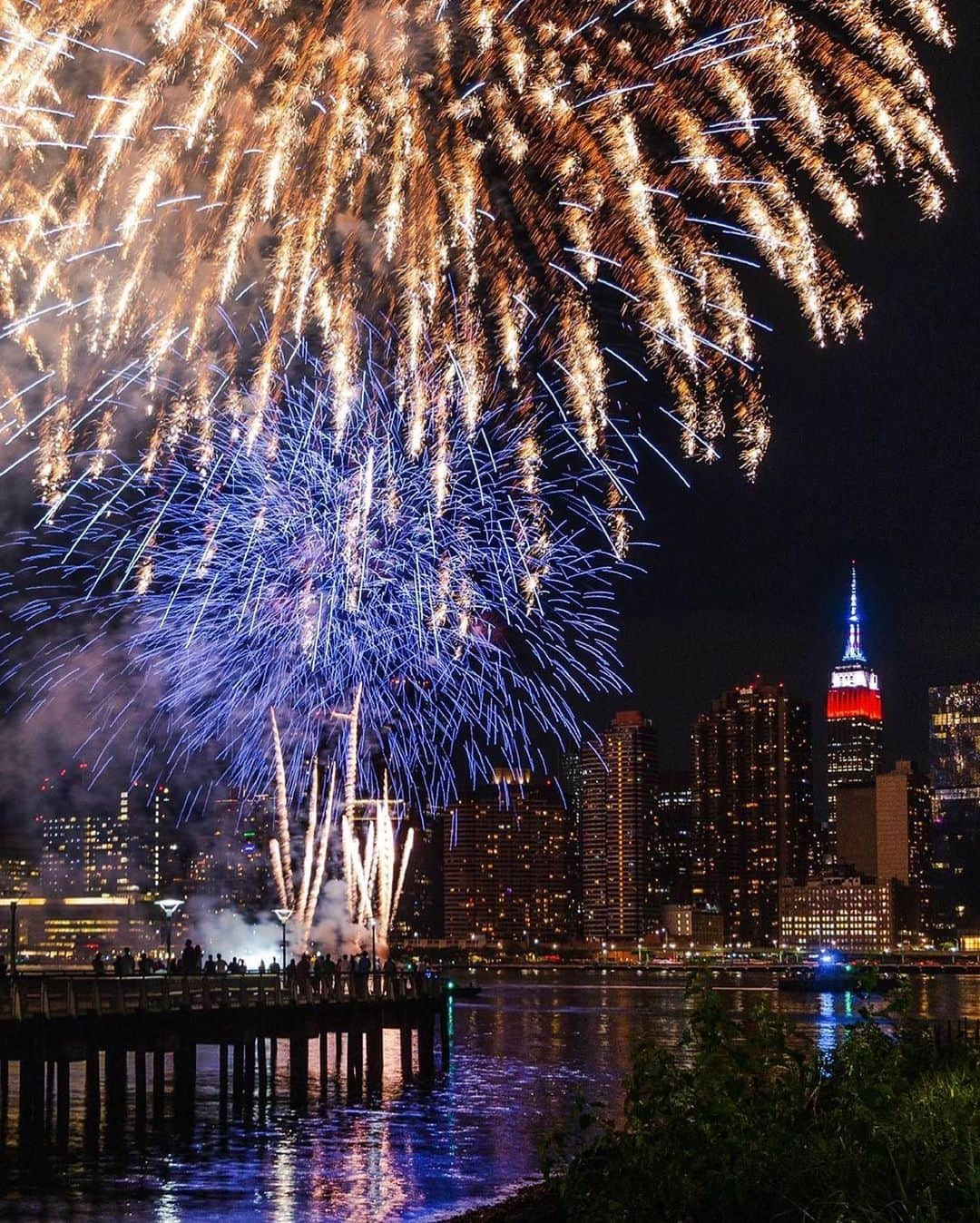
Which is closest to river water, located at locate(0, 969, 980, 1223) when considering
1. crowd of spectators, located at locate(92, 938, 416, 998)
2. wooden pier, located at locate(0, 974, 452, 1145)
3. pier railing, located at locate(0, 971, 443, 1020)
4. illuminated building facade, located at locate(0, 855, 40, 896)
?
wooden pier, located at locate(0, 974, 452, 1145)

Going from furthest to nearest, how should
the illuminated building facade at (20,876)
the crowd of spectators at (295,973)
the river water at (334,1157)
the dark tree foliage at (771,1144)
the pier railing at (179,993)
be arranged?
the illuminated building facade at (20,876) → the crowd of spectators at (295,973) → the pier railing at (179,993) → the river water at (334,1157) → the dark tree foliage at (771,1144)

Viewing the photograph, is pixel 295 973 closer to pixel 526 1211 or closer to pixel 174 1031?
pixel 174 1031

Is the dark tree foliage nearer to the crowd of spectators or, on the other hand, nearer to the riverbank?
the riverbank

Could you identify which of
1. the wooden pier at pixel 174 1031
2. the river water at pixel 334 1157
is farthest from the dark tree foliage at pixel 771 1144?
the wooden pier at pixel 174 1031

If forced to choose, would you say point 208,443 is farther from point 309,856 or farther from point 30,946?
point 30,946

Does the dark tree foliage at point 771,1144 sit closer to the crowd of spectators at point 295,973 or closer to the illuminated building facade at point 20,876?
the crowd of spectators at point 295,973

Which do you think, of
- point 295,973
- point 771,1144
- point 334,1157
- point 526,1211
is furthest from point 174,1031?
point 771,1144

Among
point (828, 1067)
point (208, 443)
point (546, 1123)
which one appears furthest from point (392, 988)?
point (828, 1067)

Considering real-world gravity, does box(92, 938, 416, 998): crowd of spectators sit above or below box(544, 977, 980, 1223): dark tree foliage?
below
